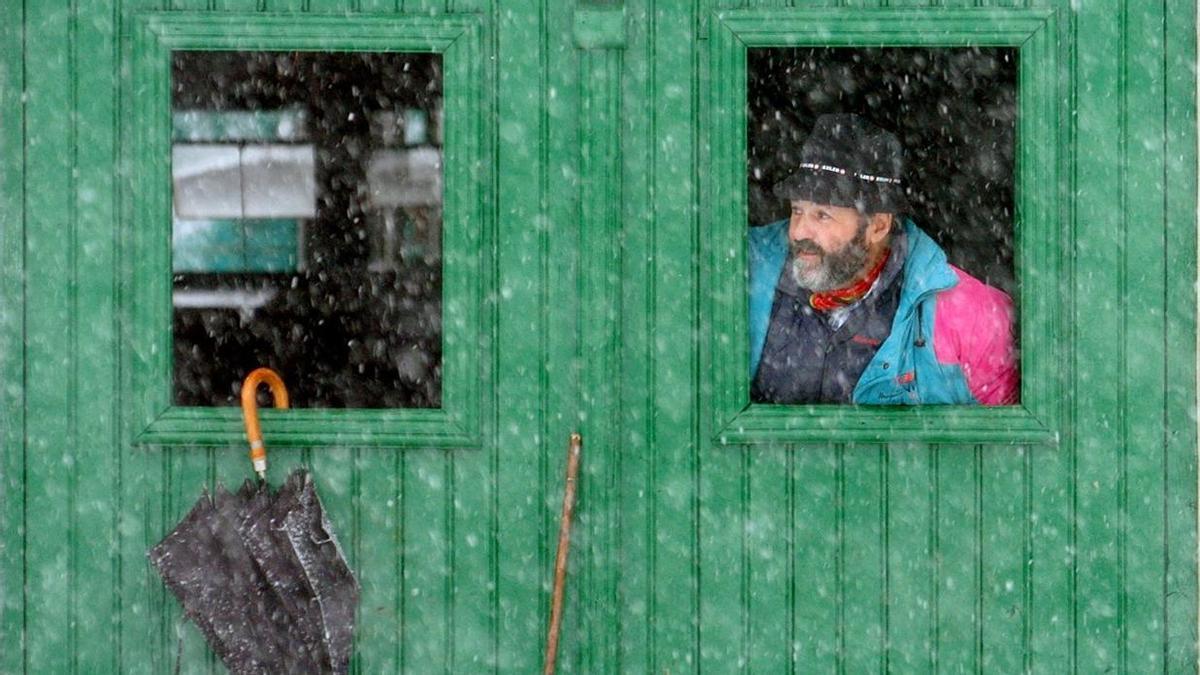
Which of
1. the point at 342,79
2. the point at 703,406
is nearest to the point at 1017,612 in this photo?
the point at 703,406

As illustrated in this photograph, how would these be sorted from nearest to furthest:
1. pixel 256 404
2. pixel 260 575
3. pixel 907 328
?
pixel 260 575, pixel 256 404, pixel 907 328

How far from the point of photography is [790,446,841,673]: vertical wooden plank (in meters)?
5.26

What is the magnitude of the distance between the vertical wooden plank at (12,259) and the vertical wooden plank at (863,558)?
2.50 m

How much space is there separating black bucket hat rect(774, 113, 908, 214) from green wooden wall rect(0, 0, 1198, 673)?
33cm

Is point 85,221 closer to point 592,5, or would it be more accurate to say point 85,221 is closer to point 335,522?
point 335,522

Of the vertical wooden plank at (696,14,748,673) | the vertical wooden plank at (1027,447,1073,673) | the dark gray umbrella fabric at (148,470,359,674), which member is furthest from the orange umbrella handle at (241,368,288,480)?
the vertical wooden plank at (1027,447,1073,673)

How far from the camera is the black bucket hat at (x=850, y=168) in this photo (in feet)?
17.1

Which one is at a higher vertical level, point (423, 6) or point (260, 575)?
point (423, 6)

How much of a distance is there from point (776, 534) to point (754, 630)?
301 mm

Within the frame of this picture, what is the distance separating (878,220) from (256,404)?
1955mm

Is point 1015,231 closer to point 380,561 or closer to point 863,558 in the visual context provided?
point 863,558

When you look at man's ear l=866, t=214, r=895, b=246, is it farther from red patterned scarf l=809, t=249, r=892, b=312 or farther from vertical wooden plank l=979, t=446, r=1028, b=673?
vertical wooden plank l=979, t=446, r=1028, b=673

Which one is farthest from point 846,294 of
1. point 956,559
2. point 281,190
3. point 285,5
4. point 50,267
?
point 50,267

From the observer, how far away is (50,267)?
→ 206 inches
